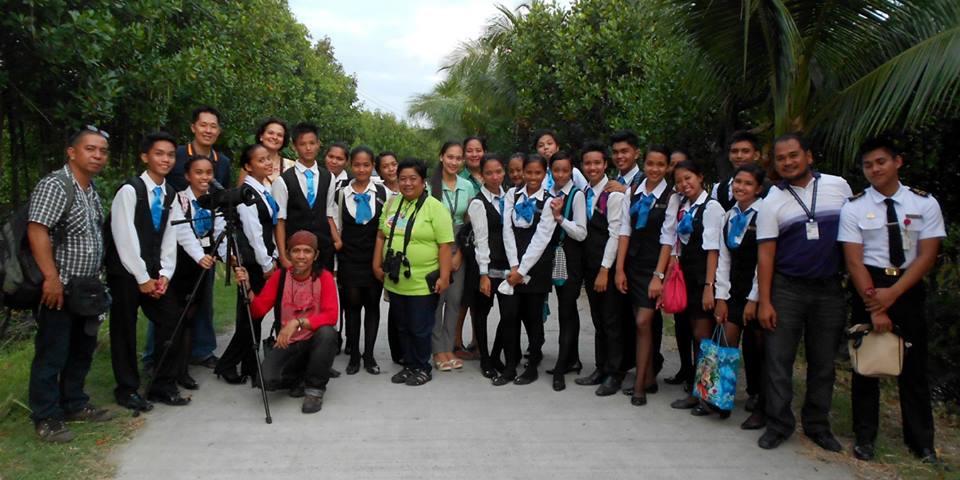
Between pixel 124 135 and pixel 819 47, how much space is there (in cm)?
792

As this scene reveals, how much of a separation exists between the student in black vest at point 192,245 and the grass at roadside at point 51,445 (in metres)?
0.61

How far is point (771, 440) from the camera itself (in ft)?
14.7

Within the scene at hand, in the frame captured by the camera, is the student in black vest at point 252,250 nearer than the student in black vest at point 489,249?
Yes

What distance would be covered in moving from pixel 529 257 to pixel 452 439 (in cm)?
169

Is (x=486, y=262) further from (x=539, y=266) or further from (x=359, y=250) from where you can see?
(x=359, y=250)

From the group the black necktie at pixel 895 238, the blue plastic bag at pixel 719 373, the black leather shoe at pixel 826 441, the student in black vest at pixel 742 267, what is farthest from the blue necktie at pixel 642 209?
the black leather shoe at pixel 826 441

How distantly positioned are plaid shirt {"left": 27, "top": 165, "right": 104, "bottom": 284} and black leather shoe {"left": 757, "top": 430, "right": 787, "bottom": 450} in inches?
172

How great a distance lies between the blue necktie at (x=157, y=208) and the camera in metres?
5.04

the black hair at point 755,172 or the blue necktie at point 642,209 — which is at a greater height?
the black hair at point 755,172

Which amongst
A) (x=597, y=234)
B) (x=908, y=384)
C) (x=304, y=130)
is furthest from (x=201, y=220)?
(x=908, y=384)

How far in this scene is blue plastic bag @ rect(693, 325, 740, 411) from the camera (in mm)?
4789

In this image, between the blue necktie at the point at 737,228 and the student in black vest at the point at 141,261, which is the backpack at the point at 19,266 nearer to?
the student in black vest at the point at 141,261

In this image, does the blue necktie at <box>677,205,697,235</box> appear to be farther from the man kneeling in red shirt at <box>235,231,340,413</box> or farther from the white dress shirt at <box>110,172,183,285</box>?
the white dress shirt at <box>110,172,183,285</box>

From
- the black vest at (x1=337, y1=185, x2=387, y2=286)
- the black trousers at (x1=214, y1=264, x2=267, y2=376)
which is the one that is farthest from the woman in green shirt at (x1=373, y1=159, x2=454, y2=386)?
the black trousers at (x1=214, y1=264, x2=267, y2=376)
